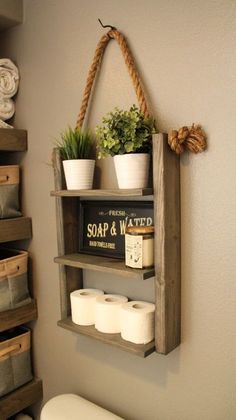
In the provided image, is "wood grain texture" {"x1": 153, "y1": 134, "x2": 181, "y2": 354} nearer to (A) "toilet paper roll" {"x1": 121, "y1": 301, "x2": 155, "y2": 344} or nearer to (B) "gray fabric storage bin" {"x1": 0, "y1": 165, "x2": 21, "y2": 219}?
(A) "toilet paper roll" {"x1": 121, "y1": 301, "x2": 155, "y2": 344}

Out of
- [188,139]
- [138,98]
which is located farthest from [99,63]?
[188,139]

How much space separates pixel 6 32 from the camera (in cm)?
149

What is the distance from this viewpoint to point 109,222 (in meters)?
1.16

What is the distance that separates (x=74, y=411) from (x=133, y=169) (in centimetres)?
90

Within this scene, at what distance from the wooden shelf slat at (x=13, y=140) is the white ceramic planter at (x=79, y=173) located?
391 mm

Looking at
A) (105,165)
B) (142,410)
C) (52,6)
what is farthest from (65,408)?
(52,6)

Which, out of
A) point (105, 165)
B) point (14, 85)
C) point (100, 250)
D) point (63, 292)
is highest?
point (14, 85)

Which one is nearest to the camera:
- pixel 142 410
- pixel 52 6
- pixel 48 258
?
pixel 142 410

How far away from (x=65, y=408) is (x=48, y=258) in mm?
571

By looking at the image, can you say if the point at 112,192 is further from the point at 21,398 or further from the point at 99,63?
the point at 21,398

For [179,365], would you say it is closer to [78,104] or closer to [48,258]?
[48,258]

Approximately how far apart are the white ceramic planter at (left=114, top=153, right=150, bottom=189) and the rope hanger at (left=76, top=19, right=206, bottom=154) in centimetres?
10

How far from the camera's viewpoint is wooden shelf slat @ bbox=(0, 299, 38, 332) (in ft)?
4.52

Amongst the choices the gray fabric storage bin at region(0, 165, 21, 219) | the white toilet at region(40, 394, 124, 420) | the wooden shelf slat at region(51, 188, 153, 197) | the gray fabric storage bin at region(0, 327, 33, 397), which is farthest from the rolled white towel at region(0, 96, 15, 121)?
the white toilet at region(40, 394, 124, 420)
